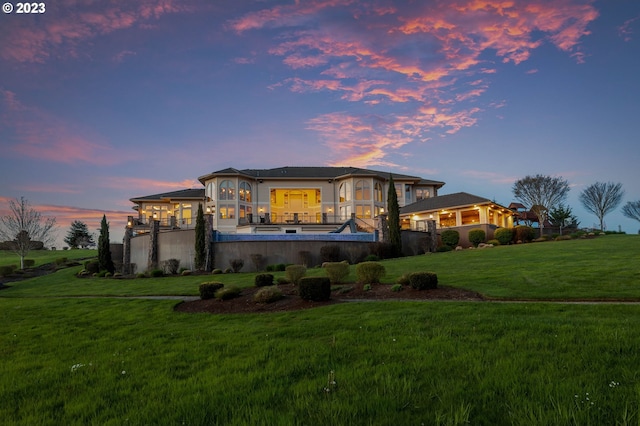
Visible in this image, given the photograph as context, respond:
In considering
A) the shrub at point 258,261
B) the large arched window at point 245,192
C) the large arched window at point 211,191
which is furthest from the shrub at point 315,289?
the large arched window at point 211,191

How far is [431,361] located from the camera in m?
4.99

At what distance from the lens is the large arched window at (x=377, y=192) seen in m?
52.1

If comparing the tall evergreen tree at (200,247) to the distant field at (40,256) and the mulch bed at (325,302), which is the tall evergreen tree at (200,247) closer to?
the mulch bed at (325,302)

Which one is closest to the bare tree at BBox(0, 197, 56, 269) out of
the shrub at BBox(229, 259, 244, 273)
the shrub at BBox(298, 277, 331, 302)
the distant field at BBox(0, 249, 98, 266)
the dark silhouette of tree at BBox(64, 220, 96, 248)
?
the distant field at BBox(0, 249, 98, 266)

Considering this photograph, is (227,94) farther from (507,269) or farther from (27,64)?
(507,269)

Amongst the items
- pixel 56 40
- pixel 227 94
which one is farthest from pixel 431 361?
pixel 227 94

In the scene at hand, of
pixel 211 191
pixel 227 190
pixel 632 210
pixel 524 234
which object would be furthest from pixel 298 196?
pixel 632 210

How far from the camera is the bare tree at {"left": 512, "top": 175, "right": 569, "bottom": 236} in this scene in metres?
47.9

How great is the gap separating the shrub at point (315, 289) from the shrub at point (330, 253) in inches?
721

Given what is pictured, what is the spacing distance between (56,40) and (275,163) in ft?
151

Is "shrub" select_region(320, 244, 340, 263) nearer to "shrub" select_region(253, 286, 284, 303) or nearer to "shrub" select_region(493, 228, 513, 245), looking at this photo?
"shrub" select_region(253, 286, 284, 303)

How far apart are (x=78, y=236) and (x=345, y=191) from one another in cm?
7448

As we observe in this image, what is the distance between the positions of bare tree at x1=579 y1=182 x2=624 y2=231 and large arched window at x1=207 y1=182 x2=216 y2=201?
61671 mm

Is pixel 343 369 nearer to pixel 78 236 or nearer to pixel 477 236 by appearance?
pixel 477 236
